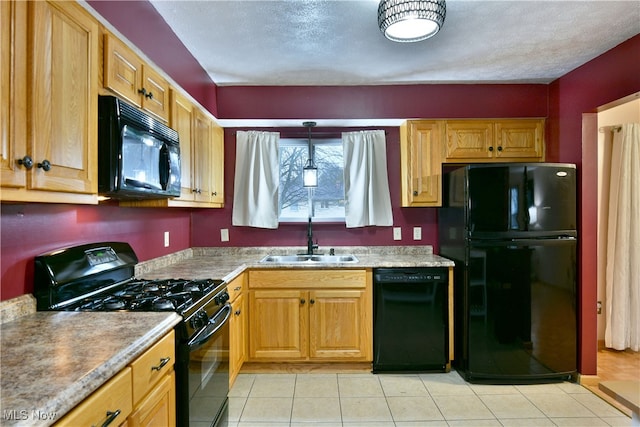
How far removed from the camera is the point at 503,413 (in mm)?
2236

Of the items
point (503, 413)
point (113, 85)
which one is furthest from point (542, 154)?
point (113, 85)

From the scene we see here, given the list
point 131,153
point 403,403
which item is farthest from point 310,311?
point 131,153

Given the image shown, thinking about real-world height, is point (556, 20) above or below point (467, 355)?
above

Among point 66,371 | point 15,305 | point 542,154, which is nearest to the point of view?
point 66,371

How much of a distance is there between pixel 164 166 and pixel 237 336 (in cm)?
138

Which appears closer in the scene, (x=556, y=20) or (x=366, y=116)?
(x=556, y=20)

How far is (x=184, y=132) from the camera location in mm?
2268

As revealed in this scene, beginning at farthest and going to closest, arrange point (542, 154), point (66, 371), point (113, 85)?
point (542, 154)
point (113, 85)
point (66, 371)

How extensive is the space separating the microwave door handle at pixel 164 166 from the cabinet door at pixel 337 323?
1.46 metres

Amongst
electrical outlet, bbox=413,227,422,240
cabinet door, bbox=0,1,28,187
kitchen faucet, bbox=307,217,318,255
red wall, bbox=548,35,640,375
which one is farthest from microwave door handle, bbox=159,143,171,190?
red wall, bbox=548,35,640,375

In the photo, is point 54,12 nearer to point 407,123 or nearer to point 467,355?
point 407,123

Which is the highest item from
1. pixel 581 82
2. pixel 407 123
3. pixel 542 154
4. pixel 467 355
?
pixel 581 82

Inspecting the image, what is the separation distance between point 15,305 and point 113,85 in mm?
981

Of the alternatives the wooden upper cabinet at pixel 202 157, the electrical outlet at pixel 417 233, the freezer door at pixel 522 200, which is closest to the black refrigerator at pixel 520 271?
the freezer door at pixel 522 200
